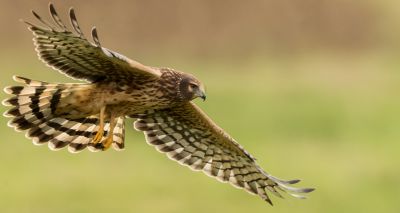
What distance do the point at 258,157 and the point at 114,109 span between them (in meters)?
7.12

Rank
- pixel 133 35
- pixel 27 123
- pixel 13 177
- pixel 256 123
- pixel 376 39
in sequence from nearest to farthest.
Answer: pixel 27 123, pixel 13 177, pixel 256 123, pixel 133 35, pixel 376 39

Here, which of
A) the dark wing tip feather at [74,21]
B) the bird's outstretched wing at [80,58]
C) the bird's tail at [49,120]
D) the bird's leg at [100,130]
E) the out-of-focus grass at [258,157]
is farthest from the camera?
the out-of-focus grass at [258,157]

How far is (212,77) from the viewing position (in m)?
23.7

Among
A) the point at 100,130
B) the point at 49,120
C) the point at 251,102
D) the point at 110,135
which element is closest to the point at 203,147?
the point at 110,135

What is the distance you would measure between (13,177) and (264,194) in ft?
18.9

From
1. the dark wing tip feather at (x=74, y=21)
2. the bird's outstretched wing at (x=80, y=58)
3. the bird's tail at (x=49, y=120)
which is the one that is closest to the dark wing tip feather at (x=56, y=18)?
the bird's outstretched wing at (x=80, y=58)

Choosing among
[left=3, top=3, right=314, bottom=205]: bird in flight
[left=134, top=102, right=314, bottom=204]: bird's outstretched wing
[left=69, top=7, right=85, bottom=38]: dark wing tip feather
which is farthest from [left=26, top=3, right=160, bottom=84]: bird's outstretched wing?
[left=134, top=102, right=314, bottom=204]: bird's outstretched wing

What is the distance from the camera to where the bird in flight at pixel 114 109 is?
11.1m

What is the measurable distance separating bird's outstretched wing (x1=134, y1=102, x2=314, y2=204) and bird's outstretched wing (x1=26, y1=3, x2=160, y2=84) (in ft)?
2.88

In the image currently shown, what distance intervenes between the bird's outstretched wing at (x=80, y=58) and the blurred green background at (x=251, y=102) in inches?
191

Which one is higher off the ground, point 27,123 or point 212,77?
point 212,77

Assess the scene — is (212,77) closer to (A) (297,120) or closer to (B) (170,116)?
(A) (297,120)

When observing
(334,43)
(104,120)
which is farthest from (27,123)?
(334,43)

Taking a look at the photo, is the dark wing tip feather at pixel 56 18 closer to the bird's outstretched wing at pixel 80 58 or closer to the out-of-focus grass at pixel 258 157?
the bird's outstretched wing at pixel 80 58
